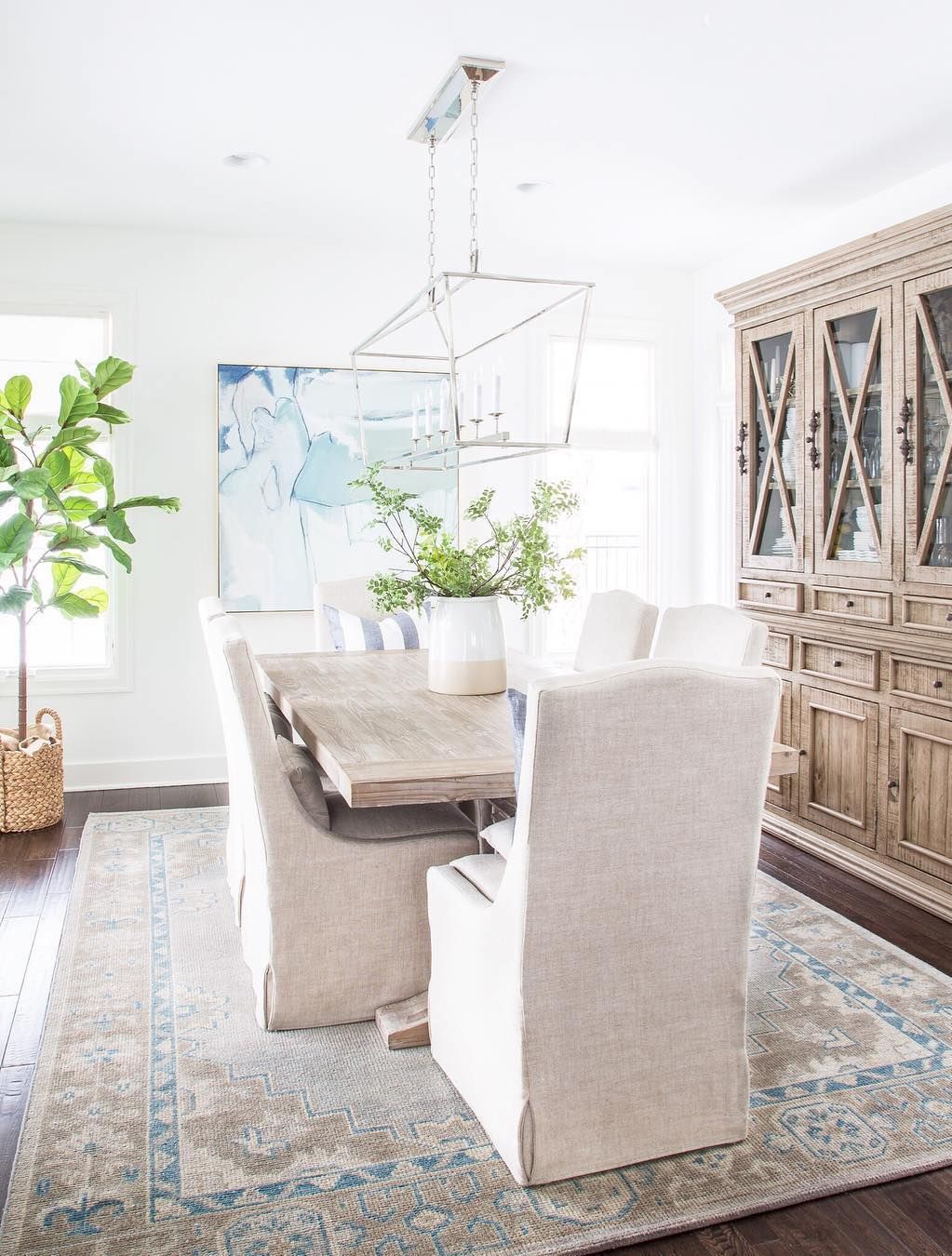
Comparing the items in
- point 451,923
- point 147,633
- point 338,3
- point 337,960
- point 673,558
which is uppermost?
point 338,3

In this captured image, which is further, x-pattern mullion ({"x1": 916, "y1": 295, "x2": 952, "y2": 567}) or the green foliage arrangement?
x-pattern mullion ({"x1": 916, "y1": 295, "x2": 952, "y2": 567})

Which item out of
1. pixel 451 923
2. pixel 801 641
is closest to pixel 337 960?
pixel 451 923

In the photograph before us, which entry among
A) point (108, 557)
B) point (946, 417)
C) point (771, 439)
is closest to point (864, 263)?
point (946, 417)

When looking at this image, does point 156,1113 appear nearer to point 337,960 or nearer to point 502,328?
point 337,960

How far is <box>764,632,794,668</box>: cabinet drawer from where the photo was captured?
13.7ft

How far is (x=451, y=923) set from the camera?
2.19 metres

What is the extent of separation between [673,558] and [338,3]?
11.9 ft

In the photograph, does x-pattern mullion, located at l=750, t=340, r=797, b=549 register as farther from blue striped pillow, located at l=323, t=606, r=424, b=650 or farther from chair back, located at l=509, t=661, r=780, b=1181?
chair back, located at l=509, t=661, r=780, b=1181

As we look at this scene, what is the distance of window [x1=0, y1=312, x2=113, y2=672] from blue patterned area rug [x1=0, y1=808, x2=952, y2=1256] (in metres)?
2.27

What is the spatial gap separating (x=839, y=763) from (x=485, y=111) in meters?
2.60

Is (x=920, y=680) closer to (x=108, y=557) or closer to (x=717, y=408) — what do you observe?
(x=717, y=408)

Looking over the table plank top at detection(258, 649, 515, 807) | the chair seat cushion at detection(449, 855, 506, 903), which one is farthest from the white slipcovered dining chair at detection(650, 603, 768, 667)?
the chair seat cushion at detection(449, 855, 506, 903)

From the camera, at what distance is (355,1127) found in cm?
216

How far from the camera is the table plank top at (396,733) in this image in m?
2.19
